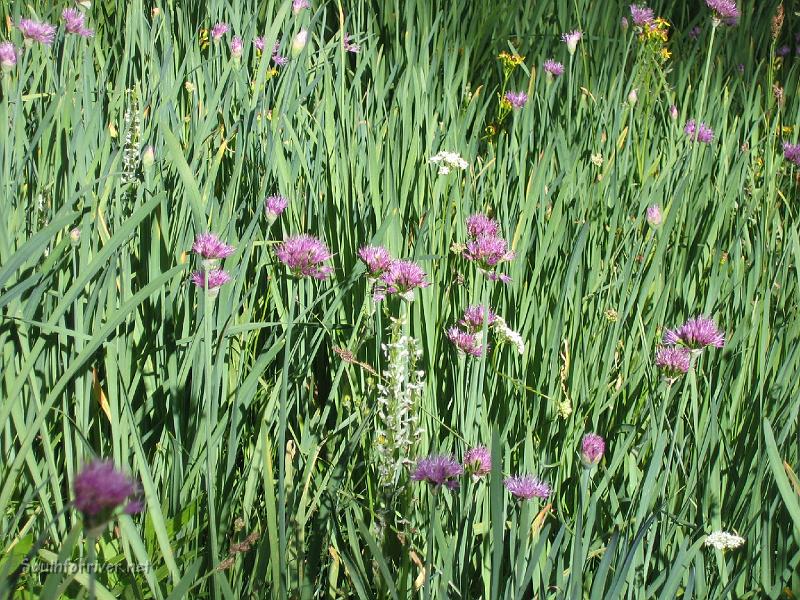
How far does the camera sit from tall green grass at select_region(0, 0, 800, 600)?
1119 millimetres

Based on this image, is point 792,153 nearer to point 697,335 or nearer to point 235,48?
point 697,335

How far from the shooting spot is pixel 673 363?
3.92 ft

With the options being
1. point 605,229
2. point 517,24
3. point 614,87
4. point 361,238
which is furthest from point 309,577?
point 517,24

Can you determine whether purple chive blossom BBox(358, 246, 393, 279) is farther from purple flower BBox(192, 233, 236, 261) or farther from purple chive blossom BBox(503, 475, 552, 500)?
purple chive blossom BBox(503, 475, 552, 500)

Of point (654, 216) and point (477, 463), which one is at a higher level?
point (654, 216)

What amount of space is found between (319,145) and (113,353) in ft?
2.26

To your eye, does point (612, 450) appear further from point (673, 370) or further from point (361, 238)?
point (361, 238)

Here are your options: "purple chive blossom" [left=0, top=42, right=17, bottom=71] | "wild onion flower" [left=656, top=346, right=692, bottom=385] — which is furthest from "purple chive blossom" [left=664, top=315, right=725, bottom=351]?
"purple chive blossom" [left=0, top=42, right=17, bottom=71]

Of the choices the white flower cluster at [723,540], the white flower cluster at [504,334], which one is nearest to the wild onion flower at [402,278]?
the white flower cluster at [504,334]

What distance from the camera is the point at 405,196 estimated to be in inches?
67.4

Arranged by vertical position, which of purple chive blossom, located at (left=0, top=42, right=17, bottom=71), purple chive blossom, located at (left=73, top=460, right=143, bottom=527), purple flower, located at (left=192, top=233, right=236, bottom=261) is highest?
purple chive blossom, located at (left=0, top=42, right=17, bottom=71)

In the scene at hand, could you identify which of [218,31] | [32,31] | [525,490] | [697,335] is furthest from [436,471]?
[218,31]

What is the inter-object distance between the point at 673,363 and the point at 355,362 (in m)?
0.46

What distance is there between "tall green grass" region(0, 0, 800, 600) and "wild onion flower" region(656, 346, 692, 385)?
0.19 feet
